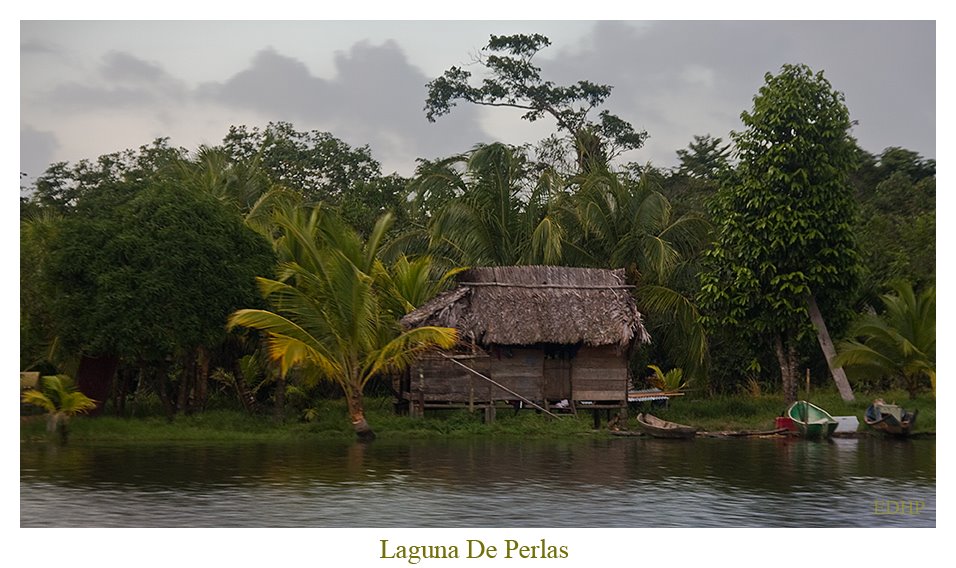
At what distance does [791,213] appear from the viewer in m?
20.5

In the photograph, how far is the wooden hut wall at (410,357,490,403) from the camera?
20016 mm

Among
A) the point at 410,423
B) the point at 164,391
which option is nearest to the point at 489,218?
the point at 410,423

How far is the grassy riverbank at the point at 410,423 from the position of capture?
18.1 metres

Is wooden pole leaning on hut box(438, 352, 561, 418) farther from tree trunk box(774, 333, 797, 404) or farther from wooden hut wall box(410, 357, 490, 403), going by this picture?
tree trunk box(774, 333, 797, 404)

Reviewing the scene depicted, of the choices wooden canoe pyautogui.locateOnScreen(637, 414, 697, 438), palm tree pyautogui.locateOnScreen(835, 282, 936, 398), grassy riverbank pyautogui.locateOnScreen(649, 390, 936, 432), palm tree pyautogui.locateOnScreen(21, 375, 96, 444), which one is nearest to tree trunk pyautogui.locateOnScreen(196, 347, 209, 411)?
palm tree pyautogui.locateOnScreen(21, 375, 96, 444)

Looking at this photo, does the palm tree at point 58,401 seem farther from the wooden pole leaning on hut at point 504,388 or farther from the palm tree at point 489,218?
the palm tree at point 489,218

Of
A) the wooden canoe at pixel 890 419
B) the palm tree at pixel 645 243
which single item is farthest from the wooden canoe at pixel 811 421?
the palm tree at pixel 645 243

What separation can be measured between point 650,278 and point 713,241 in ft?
5.03

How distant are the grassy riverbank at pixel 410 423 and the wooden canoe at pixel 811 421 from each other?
0.97m

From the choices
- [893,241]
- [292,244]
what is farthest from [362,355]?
[893,241]

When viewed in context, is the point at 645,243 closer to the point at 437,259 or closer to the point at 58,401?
the point at 437,259

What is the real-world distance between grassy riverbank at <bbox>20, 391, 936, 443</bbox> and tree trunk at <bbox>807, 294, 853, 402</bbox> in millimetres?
278

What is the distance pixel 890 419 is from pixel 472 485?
30.9 feet
